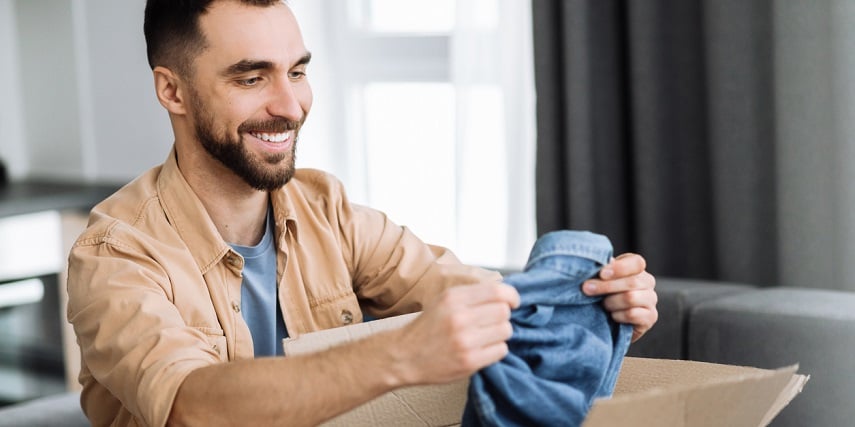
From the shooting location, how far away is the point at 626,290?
137 centimetres

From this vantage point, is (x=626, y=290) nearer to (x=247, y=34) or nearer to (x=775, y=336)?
(x=775, y=336)

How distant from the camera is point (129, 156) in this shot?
11.6 ft

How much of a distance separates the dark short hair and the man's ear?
13 mm

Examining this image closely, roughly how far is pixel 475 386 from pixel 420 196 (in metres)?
1.80

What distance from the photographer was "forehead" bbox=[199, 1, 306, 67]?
160 centimetres

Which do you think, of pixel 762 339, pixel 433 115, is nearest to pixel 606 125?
pixel 433 115

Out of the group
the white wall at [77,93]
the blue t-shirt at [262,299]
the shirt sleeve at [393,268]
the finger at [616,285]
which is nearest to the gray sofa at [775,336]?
the shirt sleeve at [393,268]

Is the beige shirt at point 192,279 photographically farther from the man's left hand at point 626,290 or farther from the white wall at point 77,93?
the white wall at point 77,93

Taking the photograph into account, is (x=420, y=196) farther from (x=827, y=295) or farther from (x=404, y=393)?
(x=404, y=393)

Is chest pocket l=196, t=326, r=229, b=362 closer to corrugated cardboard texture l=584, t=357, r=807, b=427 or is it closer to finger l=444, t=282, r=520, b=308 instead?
finger l=444, t=282, r=520, b=308

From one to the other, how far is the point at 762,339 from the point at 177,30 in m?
1.00

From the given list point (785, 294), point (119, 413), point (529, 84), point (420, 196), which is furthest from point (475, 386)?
point (420, 196)

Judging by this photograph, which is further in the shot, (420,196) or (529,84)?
(420,196)

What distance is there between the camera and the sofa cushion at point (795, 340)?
1665 mm
